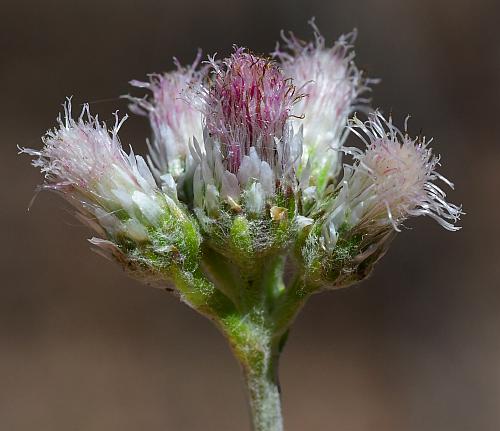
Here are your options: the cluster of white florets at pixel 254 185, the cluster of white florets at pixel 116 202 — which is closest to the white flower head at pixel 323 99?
the cluster of white florets at pixel 254 185

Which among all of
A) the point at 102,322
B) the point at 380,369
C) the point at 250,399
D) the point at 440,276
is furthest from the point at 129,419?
the point at 250,399

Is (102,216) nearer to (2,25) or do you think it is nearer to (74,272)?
(74,272)

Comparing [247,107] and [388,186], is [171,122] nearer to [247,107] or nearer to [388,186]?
[247,107]

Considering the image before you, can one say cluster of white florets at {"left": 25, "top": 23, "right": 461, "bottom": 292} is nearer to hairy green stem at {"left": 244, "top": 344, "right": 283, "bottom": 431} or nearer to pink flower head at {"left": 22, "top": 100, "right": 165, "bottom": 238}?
pink flower head at {"left": 22, "top": 100, "right": 165, "bottom": 238}

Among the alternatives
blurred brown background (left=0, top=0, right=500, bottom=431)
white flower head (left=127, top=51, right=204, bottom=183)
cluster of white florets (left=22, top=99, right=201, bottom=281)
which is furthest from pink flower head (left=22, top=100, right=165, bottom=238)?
blurred brown background (left=0, top=0, right=500, bottom=431)

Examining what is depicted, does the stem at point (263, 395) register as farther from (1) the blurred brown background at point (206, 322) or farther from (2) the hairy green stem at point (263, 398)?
(1) the blurred brown background at point (206, 322)

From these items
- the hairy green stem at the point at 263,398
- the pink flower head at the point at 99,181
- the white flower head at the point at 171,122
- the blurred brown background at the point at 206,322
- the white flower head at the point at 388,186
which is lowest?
the hairy green stem at the point at 263,398
